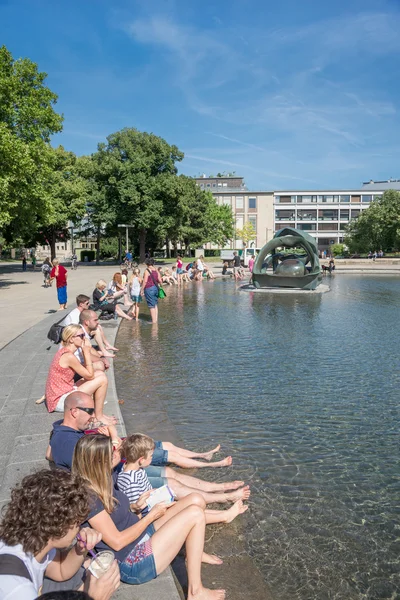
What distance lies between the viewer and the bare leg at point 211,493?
14.0 feet

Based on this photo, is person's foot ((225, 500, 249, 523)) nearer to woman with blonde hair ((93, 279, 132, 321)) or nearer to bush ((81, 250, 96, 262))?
woman with blonde hair ((93, 279, 132, 321))

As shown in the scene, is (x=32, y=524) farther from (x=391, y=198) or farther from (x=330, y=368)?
(x=391, y=198)

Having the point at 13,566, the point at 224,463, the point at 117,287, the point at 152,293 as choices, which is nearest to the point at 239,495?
the point at 224,463

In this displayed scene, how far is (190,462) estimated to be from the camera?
5031mm

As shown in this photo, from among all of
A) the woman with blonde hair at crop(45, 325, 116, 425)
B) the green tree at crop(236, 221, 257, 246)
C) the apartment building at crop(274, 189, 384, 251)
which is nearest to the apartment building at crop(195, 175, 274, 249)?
the green tree at crop(236, 221, 257, 246)

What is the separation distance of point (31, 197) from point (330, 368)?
2360cm

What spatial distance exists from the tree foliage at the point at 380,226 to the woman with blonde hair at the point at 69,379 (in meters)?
57.6

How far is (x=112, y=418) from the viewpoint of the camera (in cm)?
572

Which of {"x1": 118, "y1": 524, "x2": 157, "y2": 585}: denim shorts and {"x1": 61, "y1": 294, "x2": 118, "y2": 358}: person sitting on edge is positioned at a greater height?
{"x1": 61, "y1": 294, "x2": 118, "y2": 358}: person sitting on edge

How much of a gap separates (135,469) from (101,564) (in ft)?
3.95

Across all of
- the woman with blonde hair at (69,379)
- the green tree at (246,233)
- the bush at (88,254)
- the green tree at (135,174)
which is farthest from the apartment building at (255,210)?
the woman with blonde hair at (69,379)

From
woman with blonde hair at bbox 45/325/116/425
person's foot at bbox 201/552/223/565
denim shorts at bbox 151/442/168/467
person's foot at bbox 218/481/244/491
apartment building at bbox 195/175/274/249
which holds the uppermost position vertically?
apartment building at bbox 195/175/274/249

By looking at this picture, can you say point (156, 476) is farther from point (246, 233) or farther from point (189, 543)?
point (246, 233)

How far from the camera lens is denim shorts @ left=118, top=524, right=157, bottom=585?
3203mm
